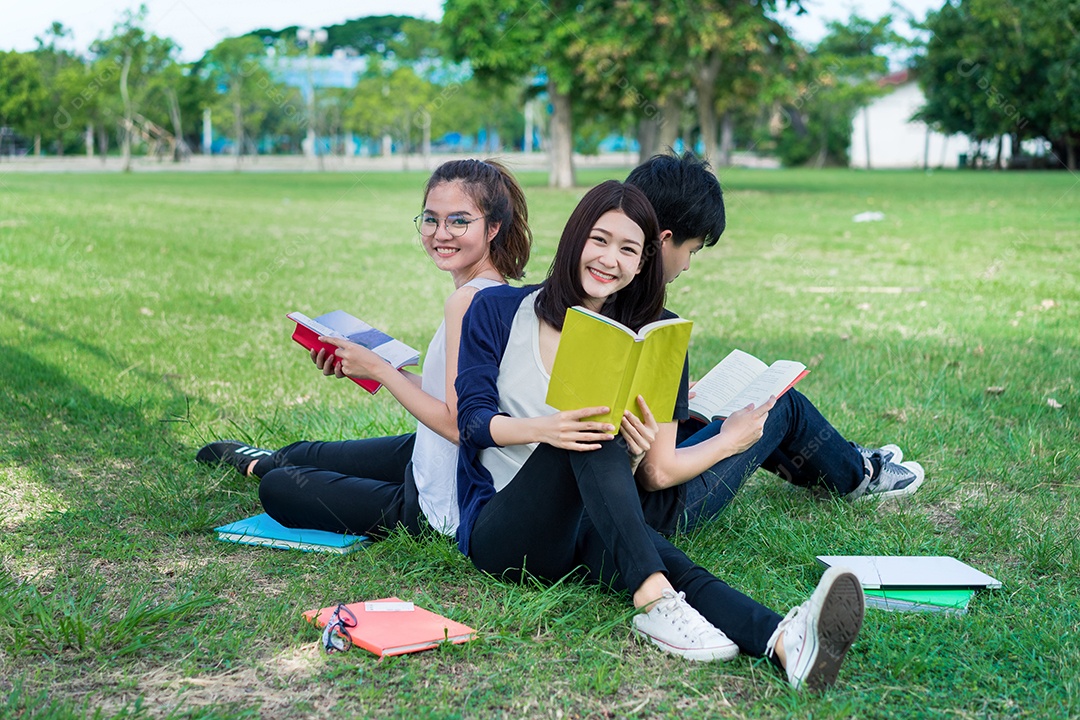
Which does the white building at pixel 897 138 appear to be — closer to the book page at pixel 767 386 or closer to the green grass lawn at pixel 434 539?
the green grass lawn at pixel 434 539

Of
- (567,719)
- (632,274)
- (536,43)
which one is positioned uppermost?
(536,43)

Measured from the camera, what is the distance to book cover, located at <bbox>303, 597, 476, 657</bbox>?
2648 mm

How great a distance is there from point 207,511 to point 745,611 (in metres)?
2.01

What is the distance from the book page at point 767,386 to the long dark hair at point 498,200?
2.47ft

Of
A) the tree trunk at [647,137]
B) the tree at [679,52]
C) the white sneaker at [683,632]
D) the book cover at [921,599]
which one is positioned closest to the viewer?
the white sneaker at [683,632]

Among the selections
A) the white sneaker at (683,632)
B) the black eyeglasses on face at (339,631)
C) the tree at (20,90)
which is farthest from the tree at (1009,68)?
the black eyeglasses on face at (339,631)

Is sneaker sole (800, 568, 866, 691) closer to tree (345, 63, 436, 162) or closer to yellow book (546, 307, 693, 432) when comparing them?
yellow book (546, 307, 693, 432)

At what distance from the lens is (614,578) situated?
9.63 ft

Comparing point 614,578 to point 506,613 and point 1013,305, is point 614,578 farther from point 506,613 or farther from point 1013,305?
point 1013,305

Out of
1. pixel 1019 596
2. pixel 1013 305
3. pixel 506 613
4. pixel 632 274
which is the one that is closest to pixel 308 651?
pixel 506 613

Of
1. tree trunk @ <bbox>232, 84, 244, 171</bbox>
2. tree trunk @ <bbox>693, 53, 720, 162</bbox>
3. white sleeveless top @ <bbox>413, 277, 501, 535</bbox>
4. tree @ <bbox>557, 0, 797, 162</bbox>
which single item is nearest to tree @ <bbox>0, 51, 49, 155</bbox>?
tree trunk @ <bbox>232, 84, 244, 171</bbox>

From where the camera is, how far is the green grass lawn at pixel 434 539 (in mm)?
2490

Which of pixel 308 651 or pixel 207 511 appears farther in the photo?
pixel 207 511

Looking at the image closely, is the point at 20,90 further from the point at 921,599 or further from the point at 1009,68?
the point at 921,599
